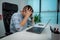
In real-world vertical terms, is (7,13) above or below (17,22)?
above

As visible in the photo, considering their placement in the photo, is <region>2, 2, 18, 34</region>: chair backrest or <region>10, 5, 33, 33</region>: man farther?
<region>2, 2, 18, 34</region>: chair backrest

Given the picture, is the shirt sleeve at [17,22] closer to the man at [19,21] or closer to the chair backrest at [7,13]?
the man at [19,21]

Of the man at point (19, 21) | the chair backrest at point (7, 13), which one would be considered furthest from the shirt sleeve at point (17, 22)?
the chair backrest at point (7, 13)

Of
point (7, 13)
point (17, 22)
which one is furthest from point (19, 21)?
point (7, 13)

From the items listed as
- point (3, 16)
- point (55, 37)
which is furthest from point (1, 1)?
point (55, 37)

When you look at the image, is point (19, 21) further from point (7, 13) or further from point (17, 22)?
point (7, 13)

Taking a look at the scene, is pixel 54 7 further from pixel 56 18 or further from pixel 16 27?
pixel 16 27

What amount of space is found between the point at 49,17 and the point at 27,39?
11.6ft

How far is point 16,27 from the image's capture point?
1457mm

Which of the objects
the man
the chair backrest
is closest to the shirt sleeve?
the man

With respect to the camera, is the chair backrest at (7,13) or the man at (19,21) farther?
the chair backrest at (7,13)

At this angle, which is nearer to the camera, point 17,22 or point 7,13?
point 17,22

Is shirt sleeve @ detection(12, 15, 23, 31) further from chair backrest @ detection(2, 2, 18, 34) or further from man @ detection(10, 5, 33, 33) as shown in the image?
chair backrest @ detection(2, 2, 18, 34)

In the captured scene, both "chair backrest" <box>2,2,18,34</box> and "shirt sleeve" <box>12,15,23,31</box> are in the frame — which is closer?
"shirt sleeve" <box>12,15,23,31</box>
